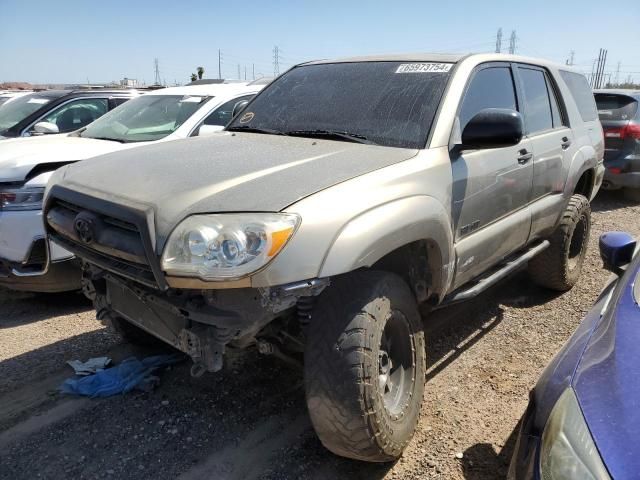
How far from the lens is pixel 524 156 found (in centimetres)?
363

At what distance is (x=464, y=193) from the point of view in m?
2.99

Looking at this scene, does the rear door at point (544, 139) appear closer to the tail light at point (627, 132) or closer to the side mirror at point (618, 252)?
the side mirror at point (618, 252)

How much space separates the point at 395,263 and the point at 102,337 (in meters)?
2.38

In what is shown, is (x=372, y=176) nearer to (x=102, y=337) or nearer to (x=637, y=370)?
(x=637, y=370)

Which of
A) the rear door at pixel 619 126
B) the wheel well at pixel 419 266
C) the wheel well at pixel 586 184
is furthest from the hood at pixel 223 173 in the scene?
the rear door at pixel 619 126

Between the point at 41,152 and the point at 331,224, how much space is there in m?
3.27

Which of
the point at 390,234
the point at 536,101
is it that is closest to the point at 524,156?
the point at 536,101

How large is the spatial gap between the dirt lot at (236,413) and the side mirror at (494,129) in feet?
4.92

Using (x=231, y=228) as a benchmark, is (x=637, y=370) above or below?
below

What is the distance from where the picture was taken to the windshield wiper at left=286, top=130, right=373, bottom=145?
2988 mm

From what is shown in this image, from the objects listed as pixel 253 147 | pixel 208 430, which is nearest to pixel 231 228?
pixel 253 147

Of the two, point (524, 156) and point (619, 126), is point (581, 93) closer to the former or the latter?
point (524, 156)

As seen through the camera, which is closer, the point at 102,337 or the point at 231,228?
the point at 231,228

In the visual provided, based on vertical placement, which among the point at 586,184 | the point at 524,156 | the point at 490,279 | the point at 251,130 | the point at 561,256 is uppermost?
the point at 251,130
